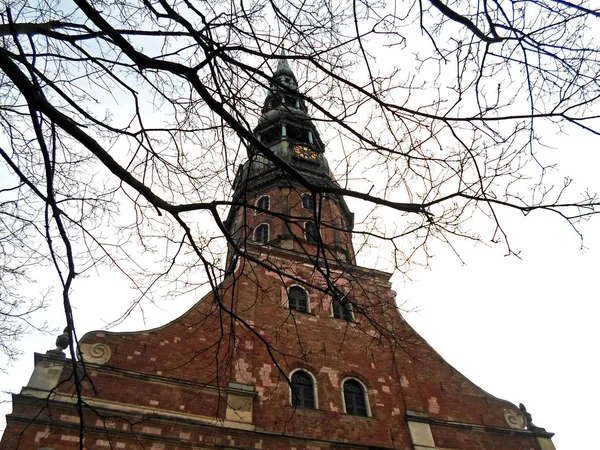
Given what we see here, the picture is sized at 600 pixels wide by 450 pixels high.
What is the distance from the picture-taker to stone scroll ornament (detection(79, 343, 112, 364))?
978 centimetres

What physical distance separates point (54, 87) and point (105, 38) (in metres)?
0.63

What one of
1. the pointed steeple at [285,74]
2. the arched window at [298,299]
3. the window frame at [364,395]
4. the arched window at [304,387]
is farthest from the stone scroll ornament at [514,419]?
the pointed steeple at [285,74]

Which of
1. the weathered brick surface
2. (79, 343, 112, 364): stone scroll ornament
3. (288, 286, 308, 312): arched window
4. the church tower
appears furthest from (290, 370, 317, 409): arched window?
(79, 343, 112, 364): stone scroll ornament

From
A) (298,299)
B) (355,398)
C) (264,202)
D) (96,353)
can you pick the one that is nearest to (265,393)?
(355,398)

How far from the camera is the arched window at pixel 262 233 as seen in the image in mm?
16641

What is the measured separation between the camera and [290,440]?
959cm

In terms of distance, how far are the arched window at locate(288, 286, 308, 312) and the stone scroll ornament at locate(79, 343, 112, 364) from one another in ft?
16.8

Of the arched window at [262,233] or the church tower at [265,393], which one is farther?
the arched window at [262,233]

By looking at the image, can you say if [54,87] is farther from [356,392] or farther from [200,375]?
[356,392]

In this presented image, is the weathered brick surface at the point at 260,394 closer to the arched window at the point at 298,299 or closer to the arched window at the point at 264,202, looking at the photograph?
the arched window at the point at 298,299

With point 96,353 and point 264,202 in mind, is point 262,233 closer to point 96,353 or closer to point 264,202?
point 264,202

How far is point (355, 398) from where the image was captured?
448 inches

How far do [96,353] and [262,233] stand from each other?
803cm

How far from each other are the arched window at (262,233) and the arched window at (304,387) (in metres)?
6.16
